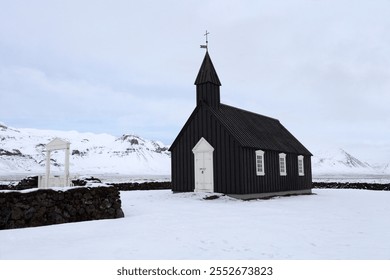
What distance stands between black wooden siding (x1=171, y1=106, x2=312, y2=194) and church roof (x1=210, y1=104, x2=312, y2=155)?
49 centimetres

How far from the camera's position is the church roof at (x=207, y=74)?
76.8 ft

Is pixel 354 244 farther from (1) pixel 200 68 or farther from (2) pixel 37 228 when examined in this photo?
(1) pixel 200 68

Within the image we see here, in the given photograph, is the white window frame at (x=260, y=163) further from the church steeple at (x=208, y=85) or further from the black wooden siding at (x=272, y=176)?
the church steeple at (x=208, y=85)

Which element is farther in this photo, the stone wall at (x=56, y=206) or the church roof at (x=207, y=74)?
the church roof at (x=207, y=74)

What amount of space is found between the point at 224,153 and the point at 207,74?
5897 millimetres

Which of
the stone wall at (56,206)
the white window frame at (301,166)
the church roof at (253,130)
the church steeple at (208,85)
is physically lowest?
the stone wall at (56,206)

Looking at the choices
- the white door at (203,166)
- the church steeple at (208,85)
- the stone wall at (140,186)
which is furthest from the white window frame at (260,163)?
the stone wall at (140,186)

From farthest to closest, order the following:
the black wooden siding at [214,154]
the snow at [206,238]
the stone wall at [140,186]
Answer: the stone wall at [140,186], the black wooden siding at [214,154], the snow at [206,238]

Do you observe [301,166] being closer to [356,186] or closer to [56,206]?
[356,186]

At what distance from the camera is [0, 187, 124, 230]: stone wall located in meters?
10.8

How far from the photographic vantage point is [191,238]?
8.93 m

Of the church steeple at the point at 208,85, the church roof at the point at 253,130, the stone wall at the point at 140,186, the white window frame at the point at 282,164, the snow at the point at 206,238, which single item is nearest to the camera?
the snow at the point at 206,238

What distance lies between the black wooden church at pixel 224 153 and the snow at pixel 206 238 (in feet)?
24.6
